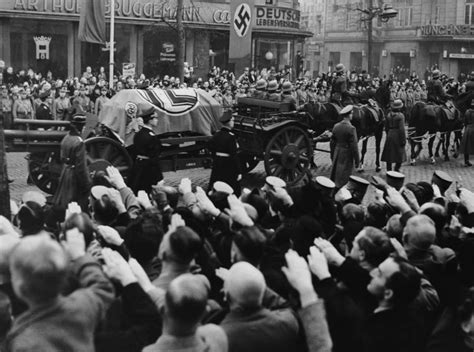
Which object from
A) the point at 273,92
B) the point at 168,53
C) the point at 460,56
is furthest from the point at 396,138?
the point at 460,56

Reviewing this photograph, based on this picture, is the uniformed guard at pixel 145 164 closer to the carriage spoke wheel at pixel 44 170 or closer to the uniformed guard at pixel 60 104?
the carriage spoke wheel at pixel 44 170

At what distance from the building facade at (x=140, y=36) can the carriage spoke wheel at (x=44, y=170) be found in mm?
18230

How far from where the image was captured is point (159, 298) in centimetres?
386

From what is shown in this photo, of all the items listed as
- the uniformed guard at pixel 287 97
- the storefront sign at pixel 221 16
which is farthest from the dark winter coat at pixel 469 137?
the storefront sign at pixel 221 16

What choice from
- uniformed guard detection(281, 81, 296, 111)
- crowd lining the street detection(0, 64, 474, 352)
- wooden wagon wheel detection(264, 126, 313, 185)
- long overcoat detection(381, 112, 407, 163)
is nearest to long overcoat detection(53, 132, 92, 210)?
crowd lining the street detection(0, 64, 474, 352)

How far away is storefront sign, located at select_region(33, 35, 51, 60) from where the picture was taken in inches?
1241

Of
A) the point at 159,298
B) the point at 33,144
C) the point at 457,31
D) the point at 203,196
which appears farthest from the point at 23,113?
the point at 457,31

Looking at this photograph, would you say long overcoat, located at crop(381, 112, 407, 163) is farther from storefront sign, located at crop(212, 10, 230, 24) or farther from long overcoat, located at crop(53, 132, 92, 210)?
storefront sign, located at crop(212, 10, 230, 24)

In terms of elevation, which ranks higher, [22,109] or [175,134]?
[22,109]

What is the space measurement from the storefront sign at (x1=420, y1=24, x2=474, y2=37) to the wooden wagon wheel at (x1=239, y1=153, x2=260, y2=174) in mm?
36101

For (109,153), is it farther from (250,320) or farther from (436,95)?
(436,95)

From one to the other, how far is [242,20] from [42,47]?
609 inches

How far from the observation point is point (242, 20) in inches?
739

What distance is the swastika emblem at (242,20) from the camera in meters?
18.6
